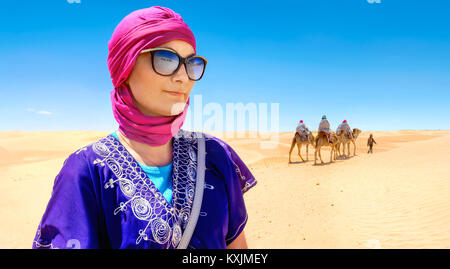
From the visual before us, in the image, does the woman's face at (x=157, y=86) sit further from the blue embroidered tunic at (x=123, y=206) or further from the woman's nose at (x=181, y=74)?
the blue embroidered tunic at (x=123, y=206)

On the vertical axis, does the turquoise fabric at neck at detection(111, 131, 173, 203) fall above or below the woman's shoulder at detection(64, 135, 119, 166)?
below

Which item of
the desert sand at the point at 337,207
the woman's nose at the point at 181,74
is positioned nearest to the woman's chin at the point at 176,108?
the woman's nose at the point at 181,74

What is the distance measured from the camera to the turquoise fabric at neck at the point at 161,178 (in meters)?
1.47

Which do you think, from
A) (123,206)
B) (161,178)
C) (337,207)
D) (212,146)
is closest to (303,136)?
(337,207)

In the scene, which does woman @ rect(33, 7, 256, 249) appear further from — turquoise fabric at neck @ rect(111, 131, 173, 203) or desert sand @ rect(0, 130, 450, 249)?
desert sand @ rect(0, 130, 450, 249)

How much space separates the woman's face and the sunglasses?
0.08ft

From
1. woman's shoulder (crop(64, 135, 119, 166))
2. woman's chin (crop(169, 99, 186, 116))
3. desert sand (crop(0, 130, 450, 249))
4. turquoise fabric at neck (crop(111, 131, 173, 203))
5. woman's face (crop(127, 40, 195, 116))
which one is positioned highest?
woman's face (crop(127, 40, 195, 116))

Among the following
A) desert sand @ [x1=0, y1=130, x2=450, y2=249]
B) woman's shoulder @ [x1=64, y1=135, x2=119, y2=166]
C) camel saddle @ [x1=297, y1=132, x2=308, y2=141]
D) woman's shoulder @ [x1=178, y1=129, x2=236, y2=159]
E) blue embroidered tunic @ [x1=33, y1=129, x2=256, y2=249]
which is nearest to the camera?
blue embroidered tunic @ [x1=33, y1=129, x2=256, y2=249]

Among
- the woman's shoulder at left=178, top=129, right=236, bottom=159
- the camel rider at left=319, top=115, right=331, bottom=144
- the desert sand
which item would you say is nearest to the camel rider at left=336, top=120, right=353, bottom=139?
the camel rider at left=319, top=115, right=331, bottom=144

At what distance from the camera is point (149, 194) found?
1.38m

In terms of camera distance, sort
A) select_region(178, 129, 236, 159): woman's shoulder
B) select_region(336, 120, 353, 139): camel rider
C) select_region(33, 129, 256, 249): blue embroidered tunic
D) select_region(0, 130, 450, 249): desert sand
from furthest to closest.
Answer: select_region(336, 120, 353, 139): camel rider
select_region(0, 130, 450, 249): desert sand
select_region(178, 129, 236, 159): woman's shoulder
select_region(33, 129, 256, 249): blue embroidered tunic

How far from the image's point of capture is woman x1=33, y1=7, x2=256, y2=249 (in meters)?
1.25
